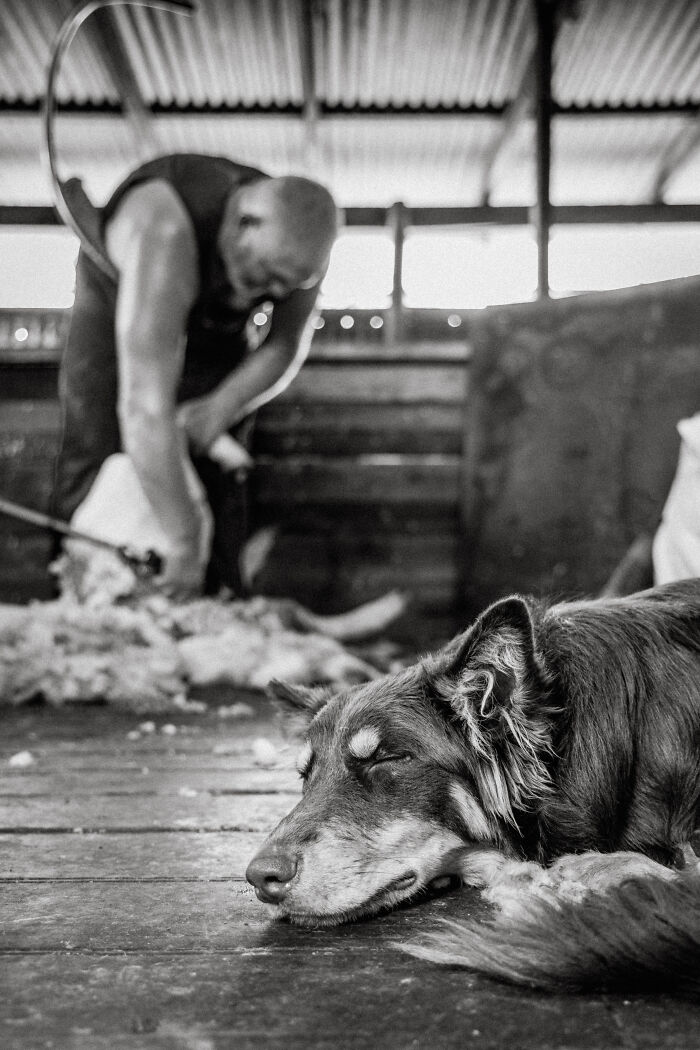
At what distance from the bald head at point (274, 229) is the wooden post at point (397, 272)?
2868 mm

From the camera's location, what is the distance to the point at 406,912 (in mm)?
1524

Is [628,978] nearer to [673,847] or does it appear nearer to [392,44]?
[673,847]

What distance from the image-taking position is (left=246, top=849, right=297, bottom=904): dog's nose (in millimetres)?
1429

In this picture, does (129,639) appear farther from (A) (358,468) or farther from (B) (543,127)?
(B) (543,127)

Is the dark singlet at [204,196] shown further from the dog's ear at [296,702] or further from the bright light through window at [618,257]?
the bright light through window at [618,257]

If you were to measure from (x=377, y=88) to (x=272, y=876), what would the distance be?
7233 mm

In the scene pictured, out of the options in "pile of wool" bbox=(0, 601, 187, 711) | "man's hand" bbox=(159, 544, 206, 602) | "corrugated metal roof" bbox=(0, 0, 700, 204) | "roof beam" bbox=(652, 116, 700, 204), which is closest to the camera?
"pile of wool" bbox=(0, 601, 187, 711)

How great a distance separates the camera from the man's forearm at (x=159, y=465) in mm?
4289

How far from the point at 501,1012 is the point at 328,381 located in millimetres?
4694

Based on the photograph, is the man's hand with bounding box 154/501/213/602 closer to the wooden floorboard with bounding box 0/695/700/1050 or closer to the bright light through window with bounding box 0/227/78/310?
the wooden floorboard with bounding box 0/695/700/1050

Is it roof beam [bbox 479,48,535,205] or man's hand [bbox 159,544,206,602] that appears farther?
roof beam [bbox 479,48,535,205]

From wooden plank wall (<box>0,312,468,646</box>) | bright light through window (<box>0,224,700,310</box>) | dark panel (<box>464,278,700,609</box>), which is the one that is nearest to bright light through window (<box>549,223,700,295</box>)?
bright light through window (<box>0,224,700,310</box>)

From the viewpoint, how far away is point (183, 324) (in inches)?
173

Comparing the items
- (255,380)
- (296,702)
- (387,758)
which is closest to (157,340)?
(255,380)
